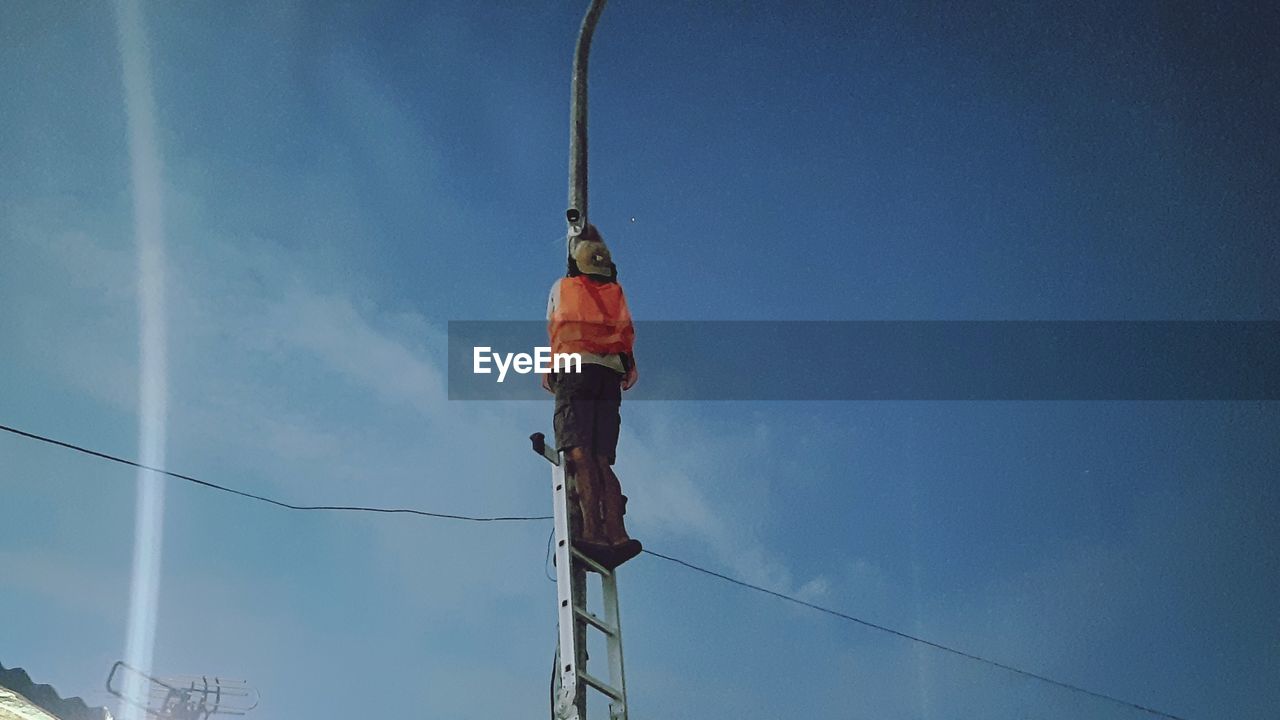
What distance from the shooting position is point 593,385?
540cm

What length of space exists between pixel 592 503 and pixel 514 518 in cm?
272

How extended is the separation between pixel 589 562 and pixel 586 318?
141 centimetres

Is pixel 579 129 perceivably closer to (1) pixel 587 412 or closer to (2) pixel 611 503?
(1) pixel 587 412

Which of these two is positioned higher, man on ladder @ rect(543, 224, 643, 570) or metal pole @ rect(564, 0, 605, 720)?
metal pole @ rect(564, 0, 605, 720)

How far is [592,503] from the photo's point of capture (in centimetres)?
514

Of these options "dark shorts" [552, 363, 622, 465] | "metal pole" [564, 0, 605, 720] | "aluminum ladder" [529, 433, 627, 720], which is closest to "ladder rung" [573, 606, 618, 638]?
"aluminum ladder" [529, 433, 627, 720]

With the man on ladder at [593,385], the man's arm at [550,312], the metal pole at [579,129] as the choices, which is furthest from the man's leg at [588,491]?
the metal pole at [579,129]

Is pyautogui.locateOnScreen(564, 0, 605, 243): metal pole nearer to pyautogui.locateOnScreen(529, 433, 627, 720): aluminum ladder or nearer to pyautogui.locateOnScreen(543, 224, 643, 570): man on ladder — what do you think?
pyautogui.locateOnScreen(543, 224, 643, 570): man on ladder

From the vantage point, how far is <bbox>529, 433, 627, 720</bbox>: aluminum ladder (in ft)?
15.3

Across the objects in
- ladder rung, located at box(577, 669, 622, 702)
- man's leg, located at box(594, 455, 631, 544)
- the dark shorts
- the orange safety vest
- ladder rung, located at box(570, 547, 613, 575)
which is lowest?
ladder rung, located at box(577, 669, 622, 702)

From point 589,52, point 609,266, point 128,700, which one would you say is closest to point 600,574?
point 609,266

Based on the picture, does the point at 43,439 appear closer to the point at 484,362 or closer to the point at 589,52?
the point at 484,362

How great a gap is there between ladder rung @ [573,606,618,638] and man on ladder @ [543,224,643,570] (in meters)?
0.30

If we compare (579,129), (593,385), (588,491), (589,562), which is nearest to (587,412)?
(593,385)
